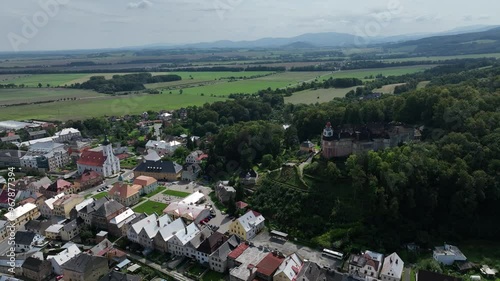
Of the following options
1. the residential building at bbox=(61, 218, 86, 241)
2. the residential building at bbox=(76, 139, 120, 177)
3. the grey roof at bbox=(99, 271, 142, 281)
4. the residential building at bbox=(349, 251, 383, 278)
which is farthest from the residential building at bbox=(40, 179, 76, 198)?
the residential building at bbox=(349, 251, 383, 278)

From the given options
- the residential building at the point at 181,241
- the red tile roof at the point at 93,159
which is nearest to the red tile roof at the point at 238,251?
the residential building at the point at 181,241

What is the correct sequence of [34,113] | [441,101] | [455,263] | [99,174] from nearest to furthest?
[455,263], [441,101], [99,174], [34,113]

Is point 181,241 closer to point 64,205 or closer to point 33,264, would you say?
point 33,264

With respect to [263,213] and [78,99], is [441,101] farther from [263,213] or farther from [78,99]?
[78,99]

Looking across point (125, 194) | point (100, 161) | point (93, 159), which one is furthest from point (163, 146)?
point (125, 194)

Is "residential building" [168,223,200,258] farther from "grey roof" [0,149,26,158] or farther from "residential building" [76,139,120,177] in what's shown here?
"grey roof" [0,149,26,158]

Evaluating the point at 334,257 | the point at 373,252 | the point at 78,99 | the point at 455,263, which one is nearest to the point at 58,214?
the point at 334,257
